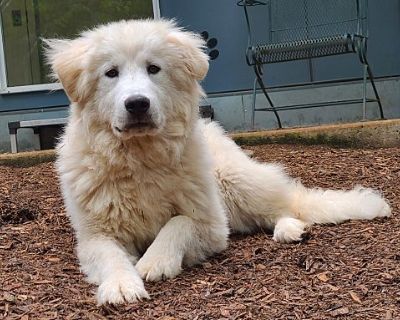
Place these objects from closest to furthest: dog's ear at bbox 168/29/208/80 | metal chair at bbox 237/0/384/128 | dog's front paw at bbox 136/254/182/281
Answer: dog's front paw at bbox 136/254/182/281, dog's ear at bbox 168/29/208/80, metal chair at bbox 237/0/384/128

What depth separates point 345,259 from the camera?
323 cm

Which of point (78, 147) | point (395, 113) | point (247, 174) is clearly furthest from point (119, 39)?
point (395, 113)

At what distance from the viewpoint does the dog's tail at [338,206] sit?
4020 mm

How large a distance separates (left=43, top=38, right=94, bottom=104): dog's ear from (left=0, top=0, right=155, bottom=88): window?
5480 mm

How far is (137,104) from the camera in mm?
3191

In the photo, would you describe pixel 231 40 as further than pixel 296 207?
Yes

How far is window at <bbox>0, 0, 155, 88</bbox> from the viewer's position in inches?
351

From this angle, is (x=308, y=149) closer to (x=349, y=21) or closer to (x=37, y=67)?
(x=349, y=21)

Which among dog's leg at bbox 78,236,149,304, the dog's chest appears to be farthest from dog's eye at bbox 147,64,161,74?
dog's leg at bbox 78,236,149,304

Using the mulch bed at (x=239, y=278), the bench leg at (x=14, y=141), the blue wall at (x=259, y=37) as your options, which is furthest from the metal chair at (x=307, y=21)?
the mulch bed at (x=239, y=278)

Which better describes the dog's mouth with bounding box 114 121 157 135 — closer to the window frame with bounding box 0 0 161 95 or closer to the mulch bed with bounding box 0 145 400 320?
the mulch bed with bounding box 0 145 400 320

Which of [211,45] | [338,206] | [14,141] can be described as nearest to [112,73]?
[338,206]

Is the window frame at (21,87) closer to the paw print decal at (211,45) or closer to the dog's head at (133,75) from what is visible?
the paw print decal at (211,45)

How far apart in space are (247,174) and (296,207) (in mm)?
367
